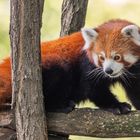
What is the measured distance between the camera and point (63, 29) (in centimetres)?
491

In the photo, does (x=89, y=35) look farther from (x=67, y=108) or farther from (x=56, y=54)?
(x=67, y=108)

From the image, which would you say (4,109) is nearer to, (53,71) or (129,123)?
(53,71)

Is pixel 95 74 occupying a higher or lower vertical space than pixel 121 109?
higher

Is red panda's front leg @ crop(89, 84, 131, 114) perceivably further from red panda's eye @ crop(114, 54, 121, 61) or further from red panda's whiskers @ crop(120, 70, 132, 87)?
red panda's eye @ crop(114, 54, 121, 61)

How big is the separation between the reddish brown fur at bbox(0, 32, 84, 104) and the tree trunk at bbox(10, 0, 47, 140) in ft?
0.95

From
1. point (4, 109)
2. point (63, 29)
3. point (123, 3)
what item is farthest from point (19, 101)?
point (123, 3)

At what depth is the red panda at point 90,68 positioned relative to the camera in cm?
411

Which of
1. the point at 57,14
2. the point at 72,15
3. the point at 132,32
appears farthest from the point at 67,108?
the point at 57,14

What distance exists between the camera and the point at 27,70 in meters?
3.87

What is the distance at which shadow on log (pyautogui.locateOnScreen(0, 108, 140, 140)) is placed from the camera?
13.0 ft

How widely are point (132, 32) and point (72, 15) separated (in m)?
0.89

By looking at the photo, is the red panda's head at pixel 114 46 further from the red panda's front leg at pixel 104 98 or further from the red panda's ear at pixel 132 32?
the red panda's front leg at pixel 104 98

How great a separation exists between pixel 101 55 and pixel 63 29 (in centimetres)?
88

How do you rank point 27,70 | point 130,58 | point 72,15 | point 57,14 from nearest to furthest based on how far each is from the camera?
point 27,70 → point 130,58 → point 72,15 → point 57,14
